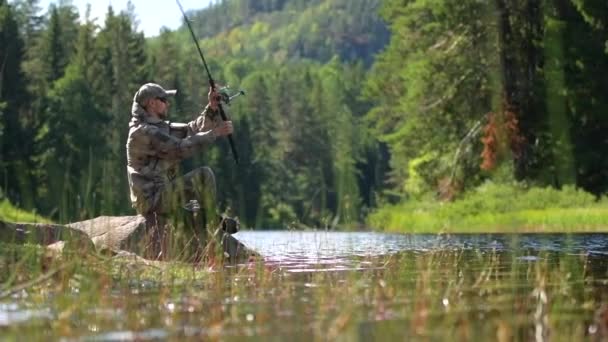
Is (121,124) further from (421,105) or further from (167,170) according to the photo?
(167,170)

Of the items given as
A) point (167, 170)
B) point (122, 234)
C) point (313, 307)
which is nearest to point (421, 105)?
point (167, 170)

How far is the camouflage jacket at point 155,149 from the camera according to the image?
13703 mm

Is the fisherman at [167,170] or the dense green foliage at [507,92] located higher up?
the dense green foliage at [507,92]

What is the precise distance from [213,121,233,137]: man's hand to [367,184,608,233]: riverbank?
39.9ft

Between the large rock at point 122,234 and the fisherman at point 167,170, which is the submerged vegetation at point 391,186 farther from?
the fisherman at point 167,170

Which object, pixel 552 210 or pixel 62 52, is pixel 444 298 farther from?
pixel 62 52

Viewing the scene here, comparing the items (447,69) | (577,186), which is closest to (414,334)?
(577,186)

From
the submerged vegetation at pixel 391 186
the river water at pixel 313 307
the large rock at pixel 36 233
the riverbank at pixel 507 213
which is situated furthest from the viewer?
the riverbank at pixel 507 213

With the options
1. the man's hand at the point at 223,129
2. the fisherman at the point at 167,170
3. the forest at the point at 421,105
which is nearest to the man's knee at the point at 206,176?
the fisherman at the point at 167,170

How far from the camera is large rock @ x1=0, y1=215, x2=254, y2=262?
1257 cm

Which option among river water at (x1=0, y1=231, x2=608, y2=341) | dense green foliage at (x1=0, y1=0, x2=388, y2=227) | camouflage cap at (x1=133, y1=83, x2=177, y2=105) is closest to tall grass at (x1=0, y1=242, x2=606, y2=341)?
river water at (x1=0, y1=231, x2=608, y2=341)

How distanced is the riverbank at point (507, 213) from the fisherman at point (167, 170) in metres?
12.1

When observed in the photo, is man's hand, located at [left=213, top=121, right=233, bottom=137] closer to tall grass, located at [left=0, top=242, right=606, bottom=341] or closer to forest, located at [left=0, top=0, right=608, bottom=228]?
forest, located at [left=0, top=0, right=608, bottom=228]

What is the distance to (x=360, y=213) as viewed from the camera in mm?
79750
